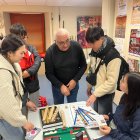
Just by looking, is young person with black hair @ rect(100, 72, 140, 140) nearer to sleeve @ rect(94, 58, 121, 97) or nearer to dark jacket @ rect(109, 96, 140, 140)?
dark jacket @ rect(109, 96, 140, 140)

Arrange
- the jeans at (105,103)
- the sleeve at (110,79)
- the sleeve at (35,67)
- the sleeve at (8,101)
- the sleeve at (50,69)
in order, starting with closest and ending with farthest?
1. the sleeve at (8,101)
2. the sleeve at (110,79)
3. the jeans at (105,103)
4. the sleeve at (35,67)
5. the sleeve at (50,69)

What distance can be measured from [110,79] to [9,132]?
86 centimetres

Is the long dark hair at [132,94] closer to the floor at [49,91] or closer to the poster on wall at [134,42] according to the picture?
the poster on wall at [134,42]

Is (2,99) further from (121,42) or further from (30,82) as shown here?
(121,42)

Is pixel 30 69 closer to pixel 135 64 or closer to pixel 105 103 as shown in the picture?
pixel 105 103

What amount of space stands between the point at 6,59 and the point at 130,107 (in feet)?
2.87

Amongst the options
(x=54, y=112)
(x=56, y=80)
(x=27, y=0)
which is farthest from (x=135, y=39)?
(x=27, y=0)

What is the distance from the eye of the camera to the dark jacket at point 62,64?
1763 mm

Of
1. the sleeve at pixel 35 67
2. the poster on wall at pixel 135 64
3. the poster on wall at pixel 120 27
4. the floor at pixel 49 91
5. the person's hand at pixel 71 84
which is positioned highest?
the poster on wall at pixel 120 27

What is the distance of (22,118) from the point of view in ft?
3.41

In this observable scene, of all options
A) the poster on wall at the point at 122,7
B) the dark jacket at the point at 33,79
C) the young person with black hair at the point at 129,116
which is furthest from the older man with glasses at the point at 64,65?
the poster on wall at the point at 122,7

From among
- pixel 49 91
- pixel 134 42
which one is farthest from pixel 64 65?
pixel 49 91

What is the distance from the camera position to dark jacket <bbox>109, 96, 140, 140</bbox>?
3.32 ft

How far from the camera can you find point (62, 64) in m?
1.77
